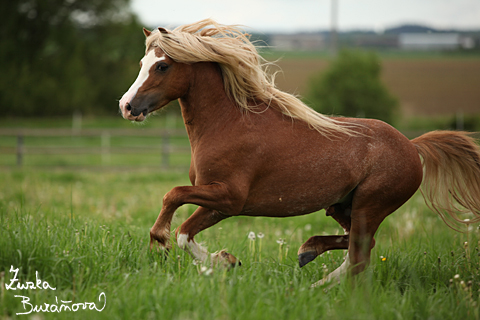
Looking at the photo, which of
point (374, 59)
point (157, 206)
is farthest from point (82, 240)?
point (374, 59)

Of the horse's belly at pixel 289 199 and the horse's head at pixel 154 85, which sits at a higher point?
the horse's head at pixel 154 85

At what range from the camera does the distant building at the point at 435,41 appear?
5506 centimetres

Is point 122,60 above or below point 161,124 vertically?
above

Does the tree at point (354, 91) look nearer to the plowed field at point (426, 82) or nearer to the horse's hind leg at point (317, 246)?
the plowed field at point (426, 82)

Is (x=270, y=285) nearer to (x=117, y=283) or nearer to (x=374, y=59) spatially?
(x=117, y=283)

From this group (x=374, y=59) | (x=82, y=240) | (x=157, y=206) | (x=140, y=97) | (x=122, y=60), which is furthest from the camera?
(x=122, y=60)

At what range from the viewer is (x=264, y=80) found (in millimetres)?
3762

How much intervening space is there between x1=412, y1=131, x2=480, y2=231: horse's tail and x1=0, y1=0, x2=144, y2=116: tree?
3446 cm

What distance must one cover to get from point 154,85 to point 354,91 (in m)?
27.6

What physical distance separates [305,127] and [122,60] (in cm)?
3712

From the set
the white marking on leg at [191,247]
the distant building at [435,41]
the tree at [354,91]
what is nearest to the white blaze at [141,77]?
the white marking on leg at [191,247]

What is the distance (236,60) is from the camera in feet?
11.7

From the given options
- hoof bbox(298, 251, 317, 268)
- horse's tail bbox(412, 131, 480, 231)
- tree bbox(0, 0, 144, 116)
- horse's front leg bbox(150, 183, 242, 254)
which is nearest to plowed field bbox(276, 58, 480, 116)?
tree bbox(0, 0, 144, 116)

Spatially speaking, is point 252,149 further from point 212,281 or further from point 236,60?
point 212,281
